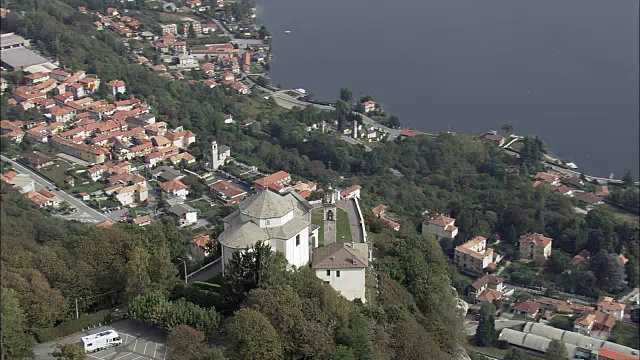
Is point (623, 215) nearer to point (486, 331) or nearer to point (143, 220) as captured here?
point (486, 331)

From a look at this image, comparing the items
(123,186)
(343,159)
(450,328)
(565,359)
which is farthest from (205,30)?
(450,328)

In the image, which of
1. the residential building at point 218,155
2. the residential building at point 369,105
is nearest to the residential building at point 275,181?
the residential building at point 218,155

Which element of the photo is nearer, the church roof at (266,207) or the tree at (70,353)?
the tree at (70,353)

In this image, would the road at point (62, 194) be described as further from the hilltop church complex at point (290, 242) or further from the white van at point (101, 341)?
the white van at point (101, 341)

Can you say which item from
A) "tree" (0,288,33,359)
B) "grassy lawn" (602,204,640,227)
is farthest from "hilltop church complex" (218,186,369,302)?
"grassy lawn" (602,204,640,227)

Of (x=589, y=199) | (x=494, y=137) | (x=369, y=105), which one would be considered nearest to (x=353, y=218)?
(x=589, y=199)

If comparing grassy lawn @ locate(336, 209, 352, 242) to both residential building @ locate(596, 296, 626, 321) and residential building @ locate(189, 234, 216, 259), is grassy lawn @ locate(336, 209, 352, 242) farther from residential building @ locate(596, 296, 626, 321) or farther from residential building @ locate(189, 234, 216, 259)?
residential building @ locate(596, 296, 626, 321)
